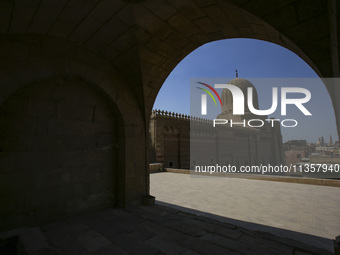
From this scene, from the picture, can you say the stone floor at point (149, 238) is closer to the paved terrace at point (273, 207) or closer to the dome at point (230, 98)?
the paved terrace at point (273, 207)

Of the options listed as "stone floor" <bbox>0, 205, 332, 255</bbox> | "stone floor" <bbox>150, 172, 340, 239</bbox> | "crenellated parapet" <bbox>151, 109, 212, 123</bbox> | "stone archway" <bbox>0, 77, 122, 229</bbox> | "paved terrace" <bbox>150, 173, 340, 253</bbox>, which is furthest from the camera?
"crenellated parapet" <bbox>151, 109, 212, 123</bbox>

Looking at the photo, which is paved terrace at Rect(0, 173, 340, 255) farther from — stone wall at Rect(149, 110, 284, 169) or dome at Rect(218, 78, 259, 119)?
dome at Rect(218, 78, 259, 119)

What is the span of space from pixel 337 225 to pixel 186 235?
308cm

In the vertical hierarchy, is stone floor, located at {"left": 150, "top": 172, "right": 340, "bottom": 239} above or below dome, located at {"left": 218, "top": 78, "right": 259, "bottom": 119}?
below

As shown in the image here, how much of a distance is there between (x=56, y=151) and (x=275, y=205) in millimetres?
5305

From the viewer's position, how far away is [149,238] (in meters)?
2.64

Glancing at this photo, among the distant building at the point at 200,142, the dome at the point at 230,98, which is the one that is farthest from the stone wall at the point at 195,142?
the dome at the point at 230,98

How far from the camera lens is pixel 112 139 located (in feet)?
13.8

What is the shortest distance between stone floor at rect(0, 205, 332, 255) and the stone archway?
1.30 ft

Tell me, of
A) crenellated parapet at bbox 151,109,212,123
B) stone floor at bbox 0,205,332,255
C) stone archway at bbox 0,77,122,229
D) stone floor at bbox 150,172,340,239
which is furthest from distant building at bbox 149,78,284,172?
stone floor at bbox 0,205,332,255

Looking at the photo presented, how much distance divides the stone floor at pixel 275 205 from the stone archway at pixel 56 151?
2.29m

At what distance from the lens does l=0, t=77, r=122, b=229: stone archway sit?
2.94 m

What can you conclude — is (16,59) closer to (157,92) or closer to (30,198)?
(30,198)

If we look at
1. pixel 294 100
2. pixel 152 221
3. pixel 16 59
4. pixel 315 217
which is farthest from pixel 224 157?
pixel 16 59
